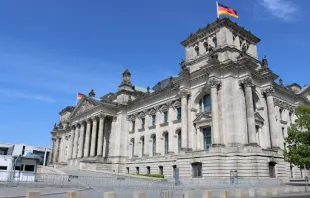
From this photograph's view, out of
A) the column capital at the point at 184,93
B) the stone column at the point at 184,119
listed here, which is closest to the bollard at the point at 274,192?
the stone column at the point at 184,119

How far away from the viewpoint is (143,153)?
50844mm

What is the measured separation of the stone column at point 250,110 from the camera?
3449cm

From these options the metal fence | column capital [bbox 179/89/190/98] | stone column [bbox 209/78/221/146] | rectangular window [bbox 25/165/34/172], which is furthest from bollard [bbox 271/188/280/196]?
rectangular window [bbox 25/165/34/172]

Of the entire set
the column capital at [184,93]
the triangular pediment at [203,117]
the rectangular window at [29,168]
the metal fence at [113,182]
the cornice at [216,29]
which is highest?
the cornice at [216,29]

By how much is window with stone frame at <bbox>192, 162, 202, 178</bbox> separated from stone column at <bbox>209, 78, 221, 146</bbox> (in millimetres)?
3855

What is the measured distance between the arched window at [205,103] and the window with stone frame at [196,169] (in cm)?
809

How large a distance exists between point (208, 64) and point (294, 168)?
19.9 metres

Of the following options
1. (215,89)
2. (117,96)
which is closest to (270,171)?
(215,89)

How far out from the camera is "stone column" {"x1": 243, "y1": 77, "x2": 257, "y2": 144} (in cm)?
3449

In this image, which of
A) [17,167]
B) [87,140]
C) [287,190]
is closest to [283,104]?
[287,190]

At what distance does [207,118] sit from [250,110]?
5.95 metres

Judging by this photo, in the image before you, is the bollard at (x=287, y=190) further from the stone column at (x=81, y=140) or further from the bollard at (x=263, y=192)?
the stone column at (x=81, y=140)

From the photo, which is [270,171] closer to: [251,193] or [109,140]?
[251,193]

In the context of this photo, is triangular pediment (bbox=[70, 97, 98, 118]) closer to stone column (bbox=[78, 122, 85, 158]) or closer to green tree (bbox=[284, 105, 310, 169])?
stone column (bbox=[78, 122, 85, 158])
